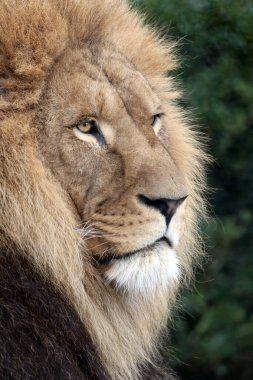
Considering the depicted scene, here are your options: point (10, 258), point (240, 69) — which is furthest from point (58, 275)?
point (240, 69)

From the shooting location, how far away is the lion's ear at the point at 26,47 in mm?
3463

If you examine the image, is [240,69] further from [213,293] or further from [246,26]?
[213,293]

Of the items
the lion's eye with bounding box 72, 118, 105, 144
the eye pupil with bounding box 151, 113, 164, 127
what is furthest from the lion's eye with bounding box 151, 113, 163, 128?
the lion's eye with bounding box 72, 118, 105, 144

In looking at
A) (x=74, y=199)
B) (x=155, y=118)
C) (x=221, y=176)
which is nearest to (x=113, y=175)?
(x=74, y=199)

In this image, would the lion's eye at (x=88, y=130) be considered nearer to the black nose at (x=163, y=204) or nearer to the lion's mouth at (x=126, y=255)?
the black nose at (x=163, y=204)

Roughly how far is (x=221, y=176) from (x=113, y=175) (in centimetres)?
313

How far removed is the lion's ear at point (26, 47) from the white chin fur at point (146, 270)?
1.96ft

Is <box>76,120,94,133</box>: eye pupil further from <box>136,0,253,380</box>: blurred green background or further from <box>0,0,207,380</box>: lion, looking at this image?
<box>136,0,253,380</box>: blurred green background

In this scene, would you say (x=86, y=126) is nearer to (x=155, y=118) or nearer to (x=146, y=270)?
(x=155, y=118)

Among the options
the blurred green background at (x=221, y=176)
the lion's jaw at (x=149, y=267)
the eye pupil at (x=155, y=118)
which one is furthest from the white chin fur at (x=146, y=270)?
the blurred green background at (x=221, y=176)

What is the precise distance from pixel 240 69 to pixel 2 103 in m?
2.42

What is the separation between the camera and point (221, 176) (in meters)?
6.54

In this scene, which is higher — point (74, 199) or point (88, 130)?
point (88, 130)

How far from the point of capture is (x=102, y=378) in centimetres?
360
